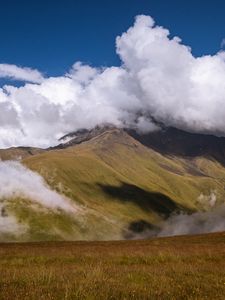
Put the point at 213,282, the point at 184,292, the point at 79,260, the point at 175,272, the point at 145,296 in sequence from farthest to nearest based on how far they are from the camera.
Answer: the point at 79,260 < the point at 175,272 < the point at 213,282 < the point at 184,292 < the point at 145,296

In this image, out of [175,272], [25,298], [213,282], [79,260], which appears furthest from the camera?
[79,260]

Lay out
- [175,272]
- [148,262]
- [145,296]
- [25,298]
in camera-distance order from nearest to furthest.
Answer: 1. [25,298]
2. [145,296]
3. [175,272]
4. [148,262]

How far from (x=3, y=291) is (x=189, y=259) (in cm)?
1992

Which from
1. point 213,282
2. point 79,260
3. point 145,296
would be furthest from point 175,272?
point 79,260

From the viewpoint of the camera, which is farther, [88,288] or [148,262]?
[148,262]

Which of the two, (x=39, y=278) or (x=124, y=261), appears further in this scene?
(x=124, y=261)

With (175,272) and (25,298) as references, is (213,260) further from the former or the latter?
(25,298)

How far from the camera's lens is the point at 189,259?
105 feet

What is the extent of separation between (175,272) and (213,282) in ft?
13.5

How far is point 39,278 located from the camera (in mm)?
18469

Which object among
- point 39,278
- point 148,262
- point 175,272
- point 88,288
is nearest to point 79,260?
point 148,262

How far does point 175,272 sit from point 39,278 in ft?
24.2

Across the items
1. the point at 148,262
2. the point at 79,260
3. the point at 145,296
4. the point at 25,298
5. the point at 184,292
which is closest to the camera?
the point at 25,298

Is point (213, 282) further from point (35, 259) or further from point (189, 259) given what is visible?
point (35, 259)
